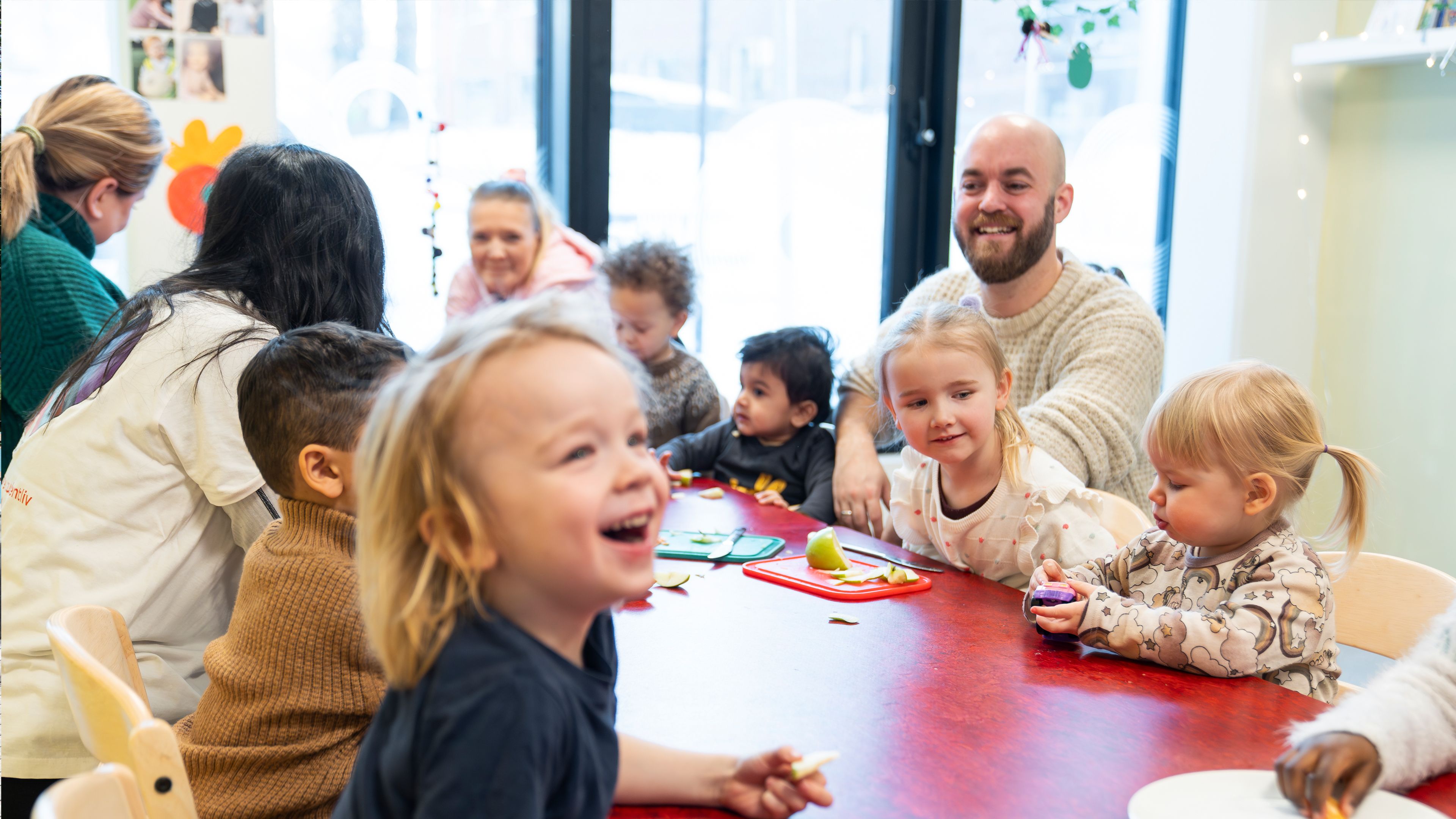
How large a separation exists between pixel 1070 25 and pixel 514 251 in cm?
203

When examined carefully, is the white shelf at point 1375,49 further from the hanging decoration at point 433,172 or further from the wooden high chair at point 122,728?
the wooden high chair at point 122,728

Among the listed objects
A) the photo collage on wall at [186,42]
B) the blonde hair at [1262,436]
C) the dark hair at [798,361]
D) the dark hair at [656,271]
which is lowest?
the dark hair at [798,361]

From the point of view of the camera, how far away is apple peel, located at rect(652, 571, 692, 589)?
1.46m

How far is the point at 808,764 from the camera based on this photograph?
0.84 metres

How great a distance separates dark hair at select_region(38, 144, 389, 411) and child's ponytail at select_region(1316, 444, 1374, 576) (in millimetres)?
1277

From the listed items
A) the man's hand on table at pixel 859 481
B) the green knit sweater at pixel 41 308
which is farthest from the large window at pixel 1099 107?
the green knit sweater at pixel 41 308

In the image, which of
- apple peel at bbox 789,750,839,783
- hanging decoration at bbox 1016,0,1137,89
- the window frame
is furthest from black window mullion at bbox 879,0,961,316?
apple peel at bbox 789,750,839,783

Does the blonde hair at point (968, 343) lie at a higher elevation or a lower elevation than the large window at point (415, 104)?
lower

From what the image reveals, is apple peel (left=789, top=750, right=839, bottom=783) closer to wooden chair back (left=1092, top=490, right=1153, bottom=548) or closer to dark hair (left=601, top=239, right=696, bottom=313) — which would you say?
wooden chair back (left=1092, top=490, right=1153, bottom=548)

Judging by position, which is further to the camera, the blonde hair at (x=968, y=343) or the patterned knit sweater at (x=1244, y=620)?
the blonde hair at (x=968, y=343)

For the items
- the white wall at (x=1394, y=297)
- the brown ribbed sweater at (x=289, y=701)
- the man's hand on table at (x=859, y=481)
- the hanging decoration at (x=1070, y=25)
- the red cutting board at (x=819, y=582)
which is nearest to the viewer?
the brown ribbed sweater at (x=289, y=701)

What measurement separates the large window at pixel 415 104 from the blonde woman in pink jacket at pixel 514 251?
0.76 feet

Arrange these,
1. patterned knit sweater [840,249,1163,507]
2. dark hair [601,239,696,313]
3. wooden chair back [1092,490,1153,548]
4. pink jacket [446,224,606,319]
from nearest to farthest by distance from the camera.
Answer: wooden chair back [1092,490,1153,548] < patterned knit sweater [840,249,1163,507] < dark hair [601,239,696,313] < pink jacket [446,224,606,319]

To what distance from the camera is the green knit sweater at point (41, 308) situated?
214 cm
